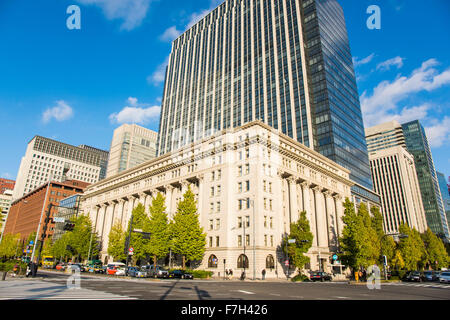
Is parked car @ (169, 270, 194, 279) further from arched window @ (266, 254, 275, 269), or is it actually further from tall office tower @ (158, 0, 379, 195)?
tall office tower @ (158, 0, 379, 195)

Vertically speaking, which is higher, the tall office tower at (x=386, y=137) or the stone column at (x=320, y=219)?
the tall office tower at (x=386, y=137)

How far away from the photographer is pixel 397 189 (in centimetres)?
15400

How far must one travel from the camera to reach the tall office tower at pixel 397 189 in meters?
149

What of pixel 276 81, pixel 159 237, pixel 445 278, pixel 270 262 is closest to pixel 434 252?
pixel 445 278

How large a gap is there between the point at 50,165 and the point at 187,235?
168 metres

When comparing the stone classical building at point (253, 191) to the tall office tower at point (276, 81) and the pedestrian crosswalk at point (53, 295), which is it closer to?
the tall office tower at point (276, 81)

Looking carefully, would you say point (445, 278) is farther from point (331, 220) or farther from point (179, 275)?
point (179, 275)

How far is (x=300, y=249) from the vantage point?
47750mm

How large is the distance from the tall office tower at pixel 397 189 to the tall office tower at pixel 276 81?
69.0m

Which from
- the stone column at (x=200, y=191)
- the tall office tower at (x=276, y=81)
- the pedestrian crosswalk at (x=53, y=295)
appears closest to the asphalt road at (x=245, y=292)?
the pedestrian crosswalk at (x=53, y=295)

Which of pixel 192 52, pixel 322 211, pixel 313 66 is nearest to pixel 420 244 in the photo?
pixel 322 211

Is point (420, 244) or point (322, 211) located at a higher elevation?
point (322, 211)

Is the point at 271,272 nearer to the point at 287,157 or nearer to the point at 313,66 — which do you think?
the point at 287,157
